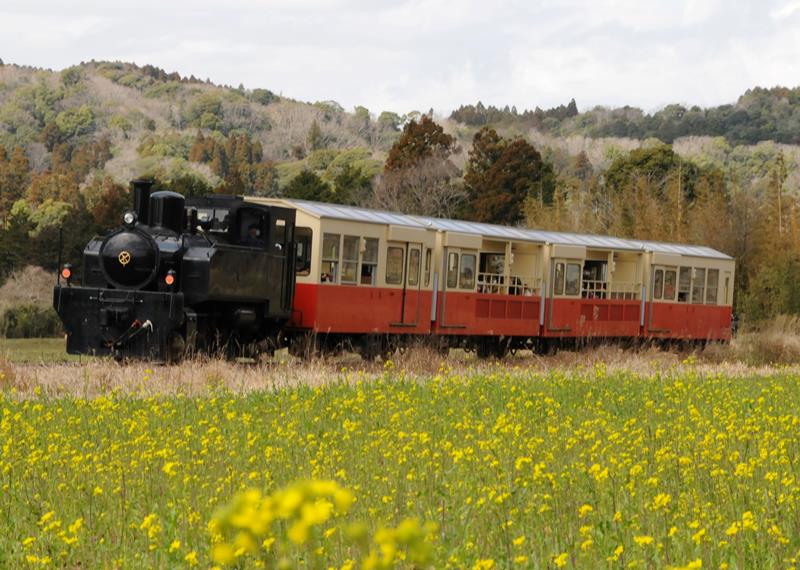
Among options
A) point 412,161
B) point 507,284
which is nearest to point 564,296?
point 507,284

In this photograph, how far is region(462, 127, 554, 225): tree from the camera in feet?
219

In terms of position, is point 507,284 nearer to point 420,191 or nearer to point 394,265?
point 394,265

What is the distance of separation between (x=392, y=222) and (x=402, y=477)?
51.9 ft

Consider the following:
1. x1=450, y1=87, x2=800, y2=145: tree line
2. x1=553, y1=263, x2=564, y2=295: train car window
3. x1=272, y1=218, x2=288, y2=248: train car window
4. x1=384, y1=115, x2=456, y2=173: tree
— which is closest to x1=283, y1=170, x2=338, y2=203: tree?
x1=384, y1=115, x2=456, y2=173: tree

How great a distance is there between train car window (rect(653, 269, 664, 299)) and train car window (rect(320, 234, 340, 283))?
11524 mm

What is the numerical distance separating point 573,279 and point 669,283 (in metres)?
4.06

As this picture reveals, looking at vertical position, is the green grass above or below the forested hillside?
below

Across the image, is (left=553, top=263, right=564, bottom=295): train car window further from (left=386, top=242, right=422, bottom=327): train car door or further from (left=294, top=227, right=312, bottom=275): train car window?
(left=294, top=227, right=312, bottom=275): train car window

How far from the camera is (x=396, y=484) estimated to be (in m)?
8.47

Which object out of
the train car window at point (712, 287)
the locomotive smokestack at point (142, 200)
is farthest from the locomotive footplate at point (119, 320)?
the train car window at point (712, 287)

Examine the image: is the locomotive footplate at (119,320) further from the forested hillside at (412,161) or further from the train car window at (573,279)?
the forested hillside at (412,161)

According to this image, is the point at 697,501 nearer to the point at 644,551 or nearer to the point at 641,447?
the point at 644,551

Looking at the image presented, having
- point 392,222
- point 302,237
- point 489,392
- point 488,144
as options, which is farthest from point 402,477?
point 488,144

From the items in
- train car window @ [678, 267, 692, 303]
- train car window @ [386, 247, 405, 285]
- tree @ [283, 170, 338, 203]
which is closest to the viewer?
train car window @ [386, 247, 405, 285]
